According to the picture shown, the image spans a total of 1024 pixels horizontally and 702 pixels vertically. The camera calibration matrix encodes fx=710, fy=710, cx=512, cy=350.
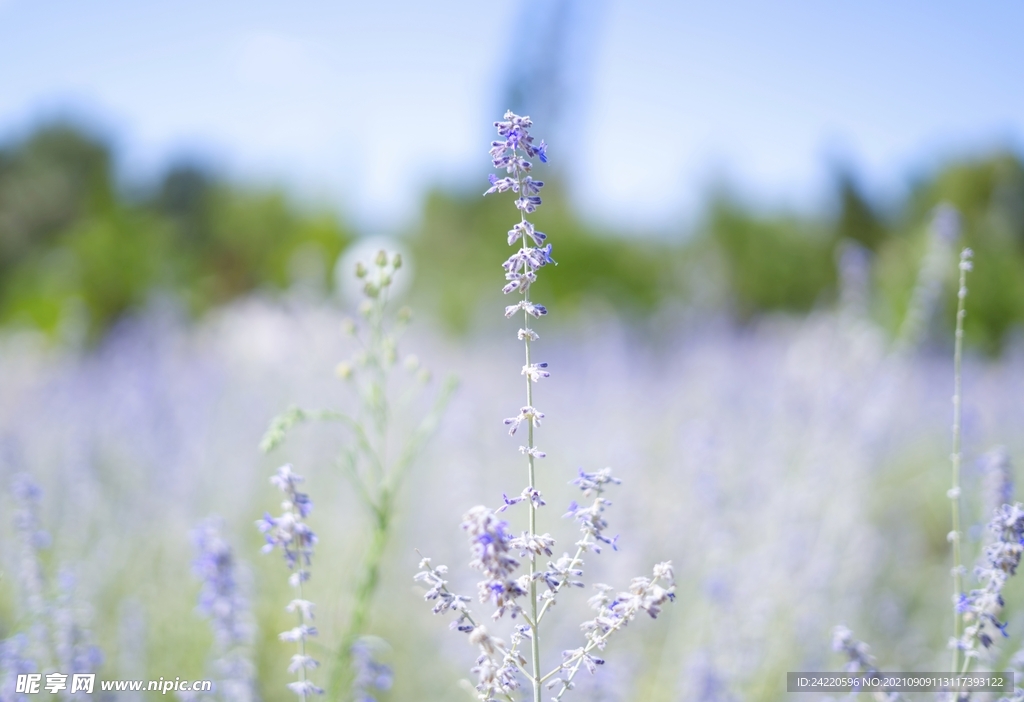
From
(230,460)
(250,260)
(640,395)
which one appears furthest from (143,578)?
(250,260)

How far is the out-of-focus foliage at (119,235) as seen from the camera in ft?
42.5

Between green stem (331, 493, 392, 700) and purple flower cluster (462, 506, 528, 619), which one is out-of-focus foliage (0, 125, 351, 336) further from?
purple flower cluster (462, 506, 528, 619)

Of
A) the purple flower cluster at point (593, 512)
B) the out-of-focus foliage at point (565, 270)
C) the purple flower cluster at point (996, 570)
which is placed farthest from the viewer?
the out-of-focus foliage at point (565, 270)

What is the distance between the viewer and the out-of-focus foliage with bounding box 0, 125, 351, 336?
42.5 ft

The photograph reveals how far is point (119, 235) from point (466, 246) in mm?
9006

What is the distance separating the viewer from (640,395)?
7.23m

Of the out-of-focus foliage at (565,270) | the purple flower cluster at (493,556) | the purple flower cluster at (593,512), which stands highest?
the out-of-focus foliage at (565,270)

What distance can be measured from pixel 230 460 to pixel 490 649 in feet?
13.8

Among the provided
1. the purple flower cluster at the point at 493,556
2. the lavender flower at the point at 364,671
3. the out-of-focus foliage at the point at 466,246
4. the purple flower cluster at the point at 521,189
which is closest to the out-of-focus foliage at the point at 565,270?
the out-of-focus foliage at the point at 466,246

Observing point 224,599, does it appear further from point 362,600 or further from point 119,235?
point 119,235

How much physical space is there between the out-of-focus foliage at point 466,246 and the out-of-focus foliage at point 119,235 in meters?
0.05

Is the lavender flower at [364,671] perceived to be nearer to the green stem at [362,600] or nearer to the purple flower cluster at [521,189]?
the green stem at [362,600]

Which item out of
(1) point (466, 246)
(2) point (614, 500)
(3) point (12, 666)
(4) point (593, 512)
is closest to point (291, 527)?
(4) point (593, 512)

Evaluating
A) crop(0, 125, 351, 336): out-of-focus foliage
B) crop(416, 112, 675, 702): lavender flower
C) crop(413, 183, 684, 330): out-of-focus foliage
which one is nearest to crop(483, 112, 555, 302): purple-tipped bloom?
crop(416, 112, 675, 702): lavender flower
